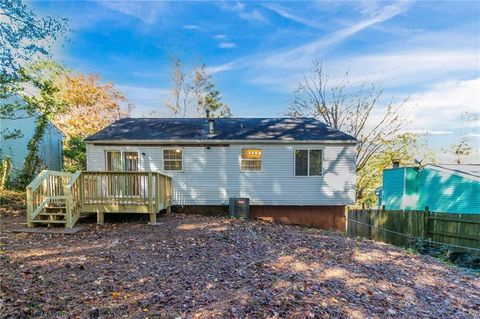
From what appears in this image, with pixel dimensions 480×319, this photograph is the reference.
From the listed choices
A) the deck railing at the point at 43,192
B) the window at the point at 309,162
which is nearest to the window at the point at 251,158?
the window at the point at 309,162

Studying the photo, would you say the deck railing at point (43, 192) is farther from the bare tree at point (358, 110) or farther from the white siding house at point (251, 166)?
the bare tree at point (358, 110)

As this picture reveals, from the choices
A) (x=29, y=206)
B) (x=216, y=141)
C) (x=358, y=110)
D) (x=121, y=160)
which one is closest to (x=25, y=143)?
(x=121, y=160)

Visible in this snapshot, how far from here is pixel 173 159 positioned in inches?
428

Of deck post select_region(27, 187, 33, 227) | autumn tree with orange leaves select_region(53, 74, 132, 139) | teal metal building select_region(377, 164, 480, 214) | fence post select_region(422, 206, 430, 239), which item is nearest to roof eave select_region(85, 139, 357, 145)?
fence post select_region(422, 206, 430, 239)

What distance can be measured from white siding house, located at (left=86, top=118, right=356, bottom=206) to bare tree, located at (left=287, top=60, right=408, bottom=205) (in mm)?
10946

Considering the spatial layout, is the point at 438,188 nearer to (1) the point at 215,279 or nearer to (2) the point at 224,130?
(2) the point at 224,130

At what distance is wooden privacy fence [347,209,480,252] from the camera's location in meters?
7.23

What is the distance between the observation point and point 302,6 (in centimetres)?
1109

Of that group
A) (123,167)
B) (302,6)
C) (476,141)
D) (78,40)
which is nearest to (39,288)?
(123,167)

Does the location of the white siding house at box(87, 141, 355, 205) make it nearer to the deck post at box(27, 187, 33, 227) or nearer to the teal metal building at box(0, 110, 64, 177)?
the deck post at box(27, 187, 33, 227)

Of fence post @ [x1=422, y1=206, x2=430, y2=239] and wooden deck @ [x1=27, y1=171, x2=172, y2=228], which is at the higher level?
wooden deck @ [x1=27, y1=171, x2=172, y2=228]

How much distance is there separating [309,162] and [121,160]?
25.1ft

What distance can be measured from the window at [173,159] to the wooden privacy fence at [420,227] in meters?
7.93

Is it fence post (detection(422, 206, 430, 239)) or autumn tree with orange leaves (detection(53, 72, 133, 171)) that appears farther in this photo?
autumn tree with orange leaves (detection(53, 72, 133, 171))
